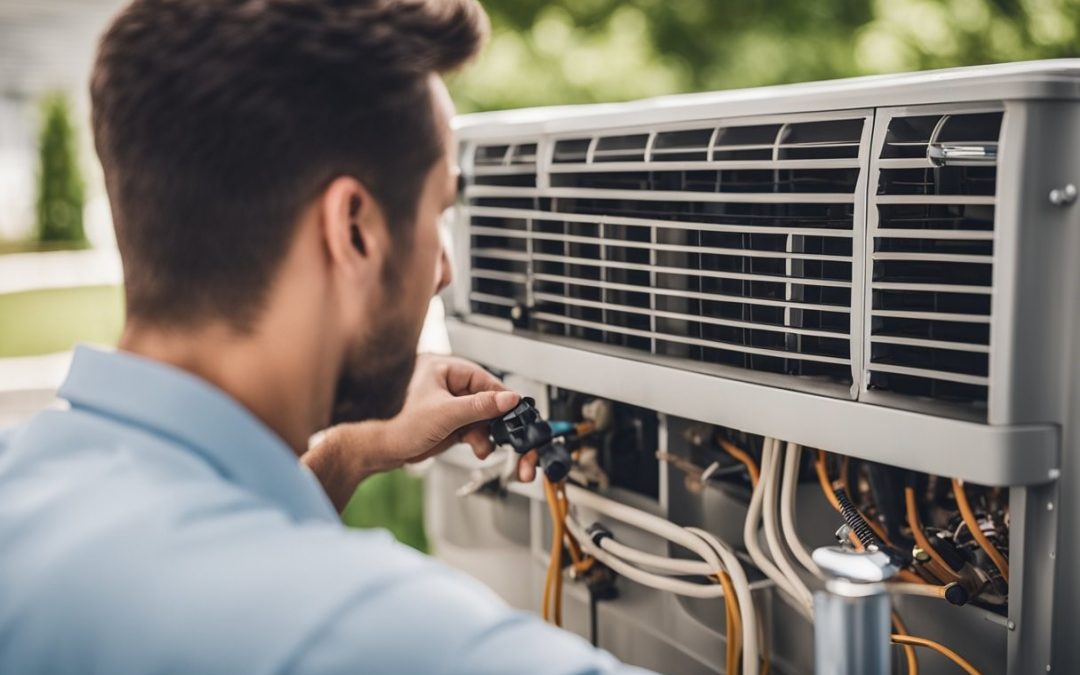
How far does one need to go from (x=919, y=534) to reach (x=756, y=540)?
0.21 m

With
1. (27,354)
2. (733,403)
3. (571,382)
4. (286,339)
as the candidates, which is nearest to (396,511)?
(571,382)

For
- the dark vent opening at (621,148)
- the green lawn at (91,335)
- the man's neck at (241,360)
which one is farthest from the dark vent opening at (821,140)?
the green lawn at (91,335)

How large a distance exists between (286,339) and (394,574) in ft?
0.89

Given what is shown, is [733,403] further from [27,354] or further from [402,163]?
[27,354]

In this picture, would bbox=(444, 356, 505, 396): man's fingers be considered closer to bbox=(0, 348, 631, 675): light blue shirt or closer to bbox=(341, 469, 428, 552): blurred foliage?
bbox=(0, 348, 631, 675): light blue shirt

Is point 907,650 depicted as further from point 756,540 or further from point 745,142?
point 745,142

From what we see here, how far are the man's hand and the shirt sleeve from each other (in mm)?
694

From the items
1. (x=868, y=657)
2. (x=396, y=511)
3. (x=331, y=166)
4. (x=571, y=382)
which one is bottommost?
(x=396, y=511)

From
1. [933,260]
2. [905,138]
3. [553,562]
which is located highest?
[905,138]

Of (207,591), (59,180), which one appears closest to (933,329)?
(207,591)

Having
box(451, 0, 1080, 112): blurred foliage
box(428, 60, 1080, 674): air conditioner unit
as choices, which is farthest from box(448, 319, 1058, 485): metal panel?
box(451, 0, 1080, 112): blurred foliage

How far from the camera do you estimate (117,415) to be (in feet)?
2.85

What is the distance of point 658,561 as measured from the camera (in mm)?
1468

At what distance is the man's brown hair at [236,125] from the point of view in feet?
2.93
